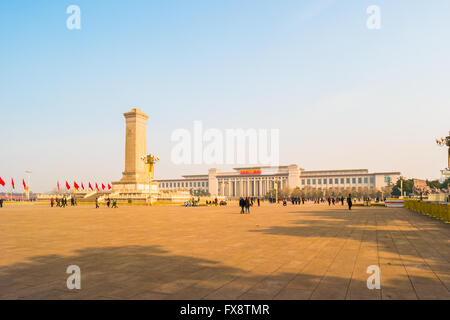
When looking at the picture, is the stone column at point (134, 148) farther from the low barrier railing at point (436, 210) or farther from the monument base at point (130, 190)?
the low barrier railing at point (436, 210)

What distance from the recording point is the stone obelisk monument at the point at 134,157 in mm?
76469

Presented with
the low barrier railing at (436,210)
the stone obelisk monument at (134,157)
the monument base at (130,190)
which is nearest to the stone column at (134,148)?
the stone obelisk monument at (134,157)

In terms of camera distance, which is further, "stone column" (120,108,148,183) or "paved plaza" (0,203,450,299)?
"stone column" (120,108,148,183)

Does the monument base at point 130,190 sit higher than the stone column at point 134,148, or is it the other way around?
the stone column at point 134,148

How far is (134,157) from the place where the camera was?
253ft

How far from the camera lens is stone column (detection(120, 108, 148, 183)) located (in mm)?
76875

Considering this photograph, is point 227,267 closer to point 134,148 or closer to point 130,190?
point 130,190

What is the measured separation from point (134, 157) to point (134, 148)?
211 centimetres
